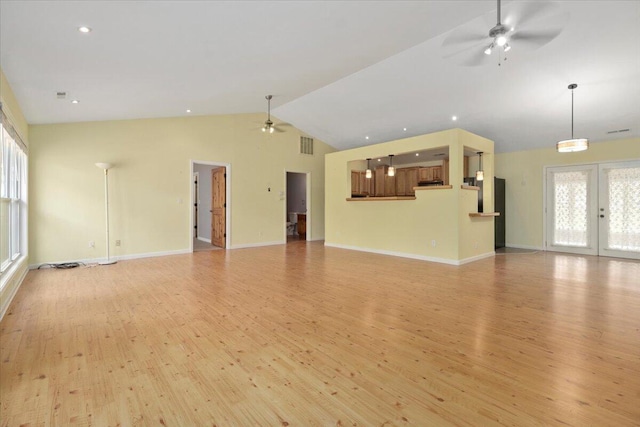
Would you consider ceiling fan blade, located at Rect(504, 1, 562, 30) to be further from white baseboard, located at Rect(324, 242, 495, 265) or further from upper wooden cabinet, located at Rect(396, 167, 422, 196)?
upper wooden cabinet, located at Rect(396, 167, 422, 196)

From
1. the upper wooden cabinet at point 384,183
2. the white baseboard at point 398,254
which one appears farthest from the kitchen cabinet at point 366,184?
the white baseboard at point 398,254

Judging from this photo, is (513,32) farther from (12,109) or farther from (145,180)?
(145,180)

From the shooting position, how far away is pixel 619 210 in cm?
643

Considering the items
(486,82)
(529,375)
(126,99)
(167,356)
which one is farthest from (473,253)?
(126,99)

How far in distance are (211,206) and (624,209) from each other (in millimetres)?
9636

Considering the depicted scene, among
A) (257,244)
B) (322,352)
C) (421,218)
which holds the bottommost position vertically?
(322,352)

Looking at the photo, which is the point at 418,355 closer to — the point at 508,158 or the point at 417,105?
the point at 417,105

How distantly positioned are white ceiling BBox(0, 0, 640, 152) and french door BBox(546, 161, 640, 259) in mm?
791

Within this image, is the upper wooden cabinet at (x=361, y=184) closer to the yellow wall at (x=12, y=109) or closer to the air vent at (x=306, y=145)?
the air vent at (x=306, y=145)

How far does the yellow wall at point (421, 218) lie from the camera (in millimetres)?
5688

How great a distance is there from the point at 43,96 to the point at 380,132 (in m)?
6.54

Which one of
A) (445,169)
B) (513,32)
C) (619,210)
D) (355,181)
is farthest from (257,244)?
(619,210)

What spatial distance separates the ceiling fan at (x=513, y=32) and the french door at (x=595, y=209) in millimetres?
4173

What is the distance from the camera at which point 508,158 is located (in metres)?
7.92
